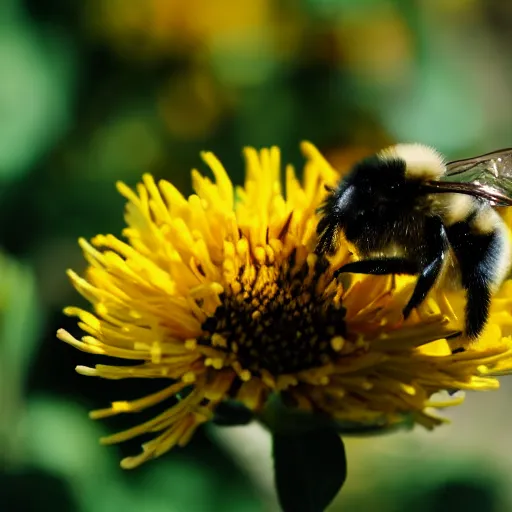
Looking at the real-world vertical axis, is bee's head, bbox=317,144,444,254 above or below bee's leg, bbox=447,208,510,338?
above

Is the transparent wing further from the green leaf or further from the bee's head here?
the green leaf

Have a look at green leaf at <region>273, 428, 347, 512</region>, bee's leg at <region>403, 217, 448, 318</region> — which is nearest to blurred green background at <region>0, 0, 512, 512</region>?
green leaf at <region>273, 428, 347, 512</region>

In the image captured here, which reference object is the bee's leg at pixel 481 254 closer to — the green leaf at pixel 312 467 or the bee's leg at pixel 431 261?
the bee's leg at pixel 431 261

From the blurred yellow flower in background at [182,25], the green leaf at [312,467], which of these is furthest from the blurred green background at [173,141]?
the green leaf at [312,467]

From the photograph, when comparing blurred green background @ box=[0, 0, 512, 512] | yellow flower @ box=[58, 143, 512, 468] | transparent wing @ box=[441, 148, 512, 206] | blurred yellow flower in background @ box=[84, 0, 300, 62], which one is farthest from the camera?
blurred yellow flower in background @ box=[84, 0, 300, 62]

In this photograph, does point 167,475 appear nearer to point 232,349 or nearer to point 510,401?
point 232,349

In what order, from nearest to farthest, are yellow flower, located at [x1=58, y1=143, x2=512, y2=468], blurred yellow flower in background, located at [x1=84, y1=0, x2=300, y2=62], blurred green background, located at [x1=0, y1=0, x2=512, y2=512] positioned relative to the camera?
1. yellow flower, located at [x1=58, y1=143, x2=512, y2=468]
2. blurred green background, located at [x1=0, y1=0, x2=512, y2=512]
3. blurred yellow flower in background, located at [x1=84, y1=0, x2=300, y2=62]

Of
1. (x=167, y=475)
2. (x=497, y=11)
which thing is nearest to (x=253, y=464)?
(x=167, y=475)
